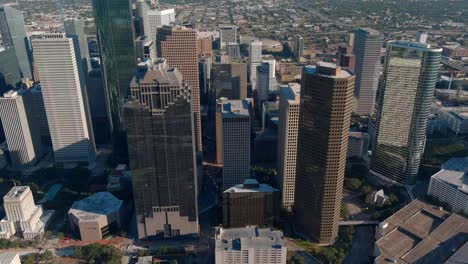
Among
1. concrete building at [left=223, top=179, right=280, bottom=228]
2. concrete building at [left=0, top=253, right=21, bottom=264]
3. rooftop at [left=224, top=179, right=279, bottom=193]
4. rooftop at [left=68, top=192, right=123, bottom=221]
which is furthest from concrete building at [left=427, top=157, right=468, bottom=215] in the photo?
concrete building at [left=0, top=253, right=21, bottom=264]

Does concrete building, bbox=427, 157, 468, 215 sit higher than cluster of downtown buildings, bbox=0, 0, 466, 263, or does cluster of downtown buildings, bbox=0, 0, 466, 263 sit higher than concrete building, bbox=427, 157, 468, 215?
cluster of downtown buildings, bbox=0, 0, 466, 263

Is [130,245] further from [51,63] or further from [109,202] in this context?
[51,63]

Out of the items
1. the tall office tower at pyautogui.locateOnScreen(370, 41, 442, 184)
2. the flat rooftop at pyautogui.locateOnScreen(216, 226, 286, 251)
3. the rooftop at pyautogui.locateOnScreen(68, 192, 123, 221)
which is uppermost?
the tall office tower at pyautogui.locateOnScreen(370, 41, 442, 184)

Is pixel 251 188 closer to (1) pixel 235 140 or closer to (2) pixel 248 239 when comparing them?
(1) pixel 235 140

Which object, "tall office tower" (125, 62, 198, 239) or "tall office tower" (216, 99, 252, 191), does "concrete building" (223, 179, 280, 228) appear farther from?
"tall office tower" (216, 99, 252, 191)

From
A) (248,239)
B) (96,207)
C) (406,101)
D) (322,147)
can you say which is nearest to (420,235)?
(322,147)

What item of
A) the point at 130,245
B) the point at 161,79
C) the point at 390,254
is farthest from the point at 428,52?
the point at 130,245
